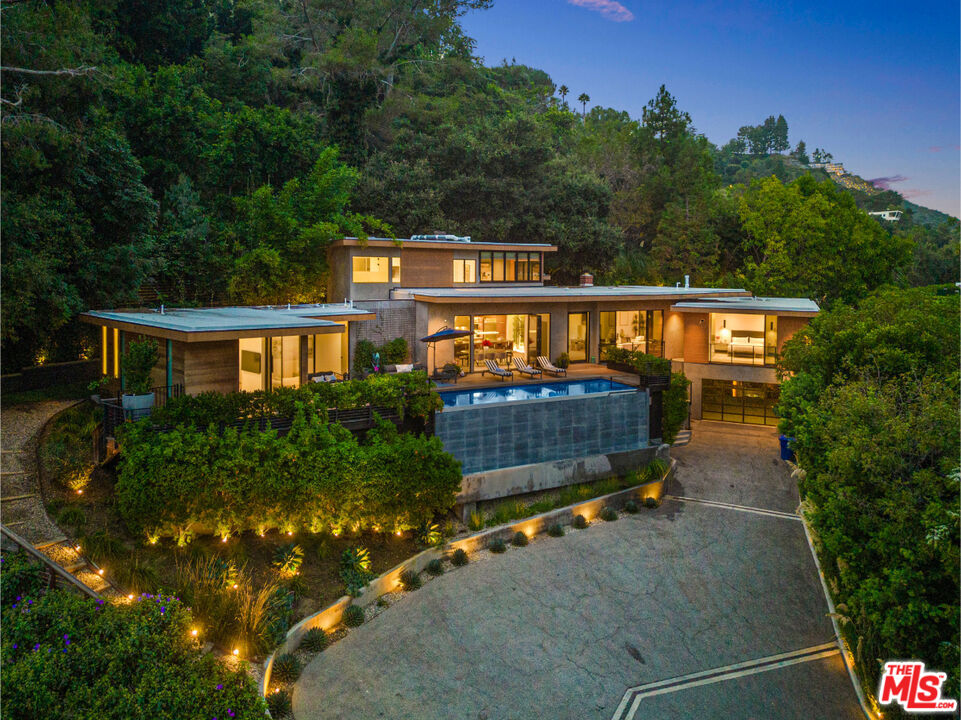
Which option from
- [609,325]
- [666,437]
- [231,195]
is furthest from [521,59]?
[666,437]

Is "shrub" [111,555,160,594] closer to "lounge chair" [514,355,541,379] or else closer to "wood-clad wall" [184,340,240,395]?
"wood-clad wall" [184,340,240,395]

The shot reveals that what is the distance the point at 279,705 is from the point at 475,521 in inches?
308

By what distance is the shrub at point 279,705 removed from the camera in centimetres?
980

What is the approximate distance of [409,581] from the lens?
14.1 metres

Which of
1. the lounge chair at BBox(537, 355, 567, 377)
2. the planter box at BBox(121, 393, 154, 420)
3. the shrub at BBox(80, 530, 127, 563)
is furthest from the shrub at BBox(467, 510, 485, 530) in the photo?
the planter box at BBox(121, 393, 154, 420)

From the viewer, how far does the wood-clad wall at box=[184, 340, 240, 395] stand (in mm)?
15500

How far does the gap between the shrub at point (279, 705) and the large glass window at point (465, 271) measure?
18726mm

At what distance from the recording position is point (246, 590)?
11555mm

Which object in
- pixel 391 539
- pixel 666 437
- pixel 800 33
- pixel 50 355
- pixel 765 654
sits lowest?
pixel 765 654

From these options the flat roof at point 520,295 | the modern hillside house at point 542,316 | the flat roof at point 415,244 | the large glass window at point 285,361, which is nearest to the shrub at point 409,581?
the large glass window at point 285,361

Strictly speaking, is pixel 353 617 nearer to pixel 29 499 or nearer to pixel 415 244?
pixel 29 499

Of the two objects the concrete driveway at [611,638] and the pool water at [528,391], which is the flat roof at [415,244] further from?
the concrete driveway at [611,638]

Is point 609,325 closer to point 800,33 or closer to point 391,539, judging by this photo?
point 391,539

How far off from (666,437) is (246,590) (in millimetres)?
14998
